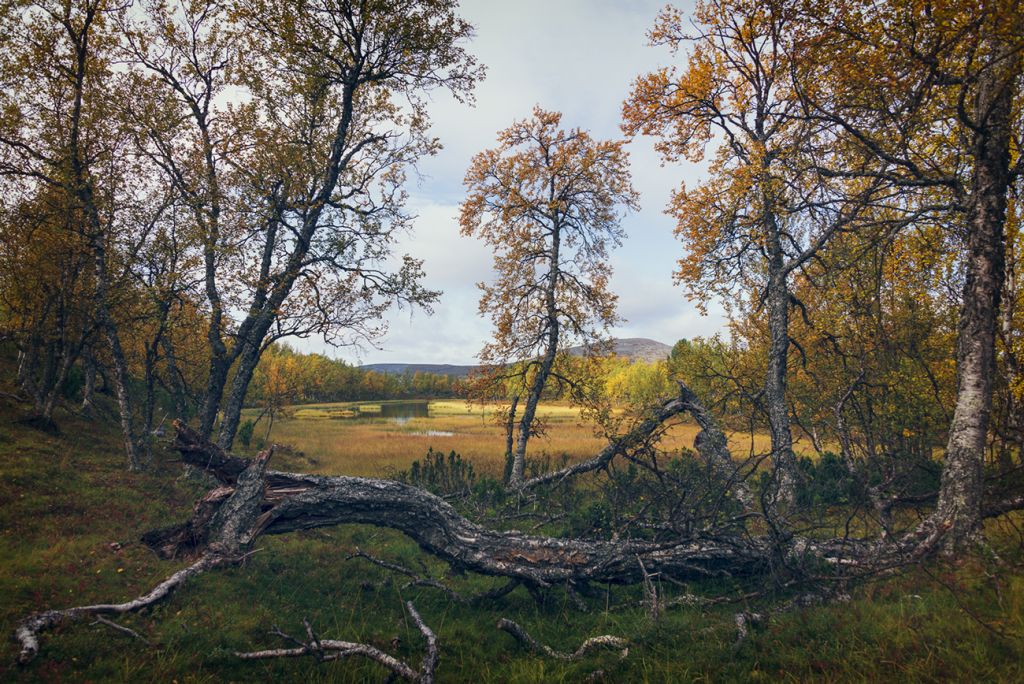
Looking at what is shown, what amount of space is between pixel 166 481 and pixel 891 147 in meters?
18.4

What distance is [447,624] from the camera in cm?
606

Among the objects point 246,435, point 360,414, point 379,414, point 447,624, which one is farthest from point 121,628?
point 379,414

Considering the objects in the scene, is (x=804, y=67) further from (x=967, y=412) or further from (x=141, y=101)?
(x=141, y=101)

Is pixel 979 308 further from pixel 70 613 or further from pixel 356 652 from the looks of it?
pixel 70 613

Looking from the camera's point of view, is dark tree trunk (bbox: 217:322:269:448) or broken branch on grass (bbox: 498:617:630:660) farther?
dark tree trunk (bbox: 217:322:269:448)

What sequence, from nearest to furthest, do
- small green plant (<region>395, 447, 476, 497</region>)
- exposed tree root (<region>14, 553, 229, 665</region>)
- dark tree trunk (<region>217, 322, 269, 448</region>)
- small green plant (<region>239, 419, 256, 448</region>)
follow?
exposed tree root (<region>14, 553, 229, 665</region>), dark tree trunk (<region>217, 322, 269, 448</region>), small green plant (<region>395, 447, 476, 497</region>), small green plant (<region>239, 419, 256, 448</region>)

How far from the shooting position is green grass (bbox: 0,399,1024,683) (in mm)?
4301

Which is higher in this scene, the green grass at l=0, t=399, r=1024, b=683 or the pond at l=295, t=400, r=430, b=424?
the green grass at l=0, t=399, r=1024, b=683

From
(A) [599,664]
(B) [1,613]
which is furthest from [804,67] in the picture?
(B) [1,613]

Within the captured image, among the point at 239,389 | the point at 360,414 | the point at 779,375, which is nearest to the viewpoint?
the point at 779,375

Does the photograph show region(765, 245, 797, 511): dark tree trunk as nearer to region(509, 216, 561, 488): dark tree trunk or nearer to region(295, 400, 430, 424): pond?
region(509, 216, 561, 488): dark tree trunk

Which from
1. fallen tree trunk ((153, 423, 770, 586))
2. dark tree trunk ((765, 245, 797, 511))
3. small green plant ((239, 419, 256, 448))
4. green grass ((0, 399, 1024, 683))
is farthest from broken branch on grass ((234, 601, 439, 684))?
small green plant ((239, 419, 256, 448))

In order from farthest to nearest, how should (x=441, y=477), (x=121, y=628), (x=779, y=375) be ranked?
(x=441, y=477) → (x=779, y=375) → (x=121, y=628)

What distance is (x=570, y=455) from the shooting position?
74.5 ft
